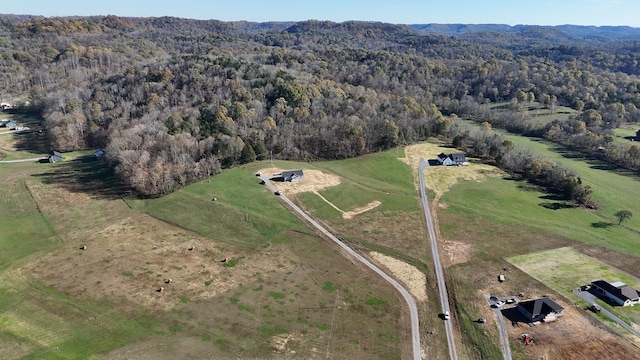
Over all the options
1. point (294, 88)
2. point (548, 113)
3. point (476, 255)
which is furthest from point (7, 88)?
point (548, 113)

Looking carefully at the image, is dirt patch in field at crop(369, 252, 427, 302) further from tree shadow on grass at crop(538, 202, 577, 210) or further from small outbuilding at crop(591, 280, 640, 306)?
tree shadow on grass at crop(538, 202, 577, 210)

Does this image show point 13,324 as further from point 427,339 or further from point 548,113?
point 548,113

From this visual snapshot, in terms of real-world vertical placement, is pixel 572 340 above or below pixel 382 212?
below

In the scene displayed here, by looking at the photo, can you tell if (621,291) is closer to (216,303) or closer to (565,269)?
(565,269)

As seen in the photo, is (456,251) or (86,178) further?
(86,178)

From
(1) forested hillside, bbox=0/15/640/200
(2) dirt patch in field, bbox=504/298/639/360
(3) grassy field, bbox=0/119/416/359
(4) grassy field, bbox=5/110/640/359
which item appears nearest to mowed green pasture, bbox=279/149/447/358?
(4) grassy field, bbox=5/110/640/359

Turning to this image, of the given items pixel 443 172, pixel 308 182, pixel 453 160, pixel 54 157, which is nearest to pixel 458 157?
pixel 453 160

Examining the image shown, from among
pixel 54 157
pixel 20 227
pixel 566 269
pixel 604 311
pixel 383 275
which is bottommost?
pixel 604 311

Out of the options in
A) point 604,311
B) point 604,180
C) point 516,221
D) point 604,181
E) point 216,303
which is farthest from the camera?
point 604,180
